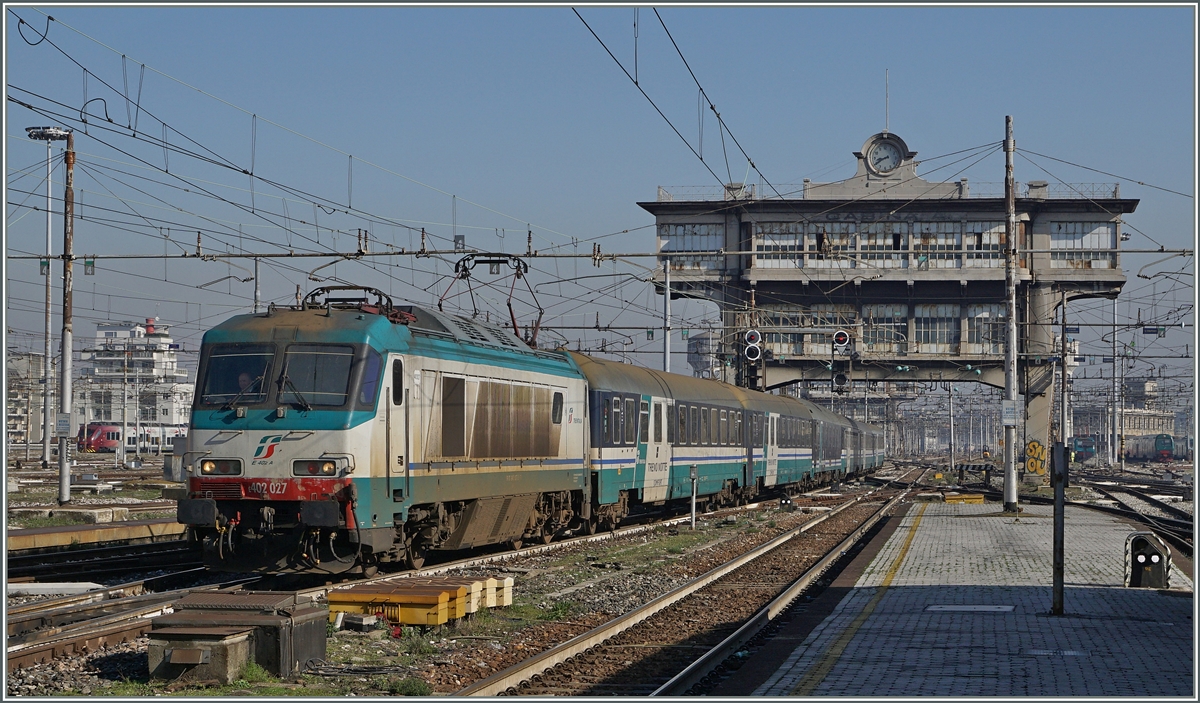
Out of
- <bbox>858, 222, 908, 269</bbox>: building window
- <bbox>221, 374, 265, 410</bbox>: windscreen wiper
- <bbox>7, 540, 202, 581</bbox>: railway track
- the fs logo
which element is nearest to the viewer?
the fs logo

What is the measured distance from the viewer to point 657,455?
31.8 meters

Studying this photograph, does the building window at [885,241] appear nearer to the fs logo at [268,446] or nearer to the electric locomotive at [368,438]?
the electric locomotive at [368,438]

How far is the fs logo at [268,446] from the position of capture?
646 inches

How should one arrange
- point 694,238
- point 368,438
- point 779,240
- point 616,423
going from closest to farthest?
point 368,438 < point 616,423 < point 779,240 < point 694,238

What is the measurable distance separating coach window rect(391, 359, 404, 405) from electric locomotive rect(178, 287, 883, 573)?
0.08 feet

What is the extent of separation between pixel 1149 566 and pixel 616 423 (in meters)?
11.9

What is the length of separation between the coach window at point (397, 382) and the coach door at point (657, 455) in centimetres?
1403

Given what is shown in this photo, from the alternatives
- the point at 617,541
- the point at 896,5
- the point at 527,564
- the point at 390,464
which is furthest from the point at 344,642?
the point at 617,541

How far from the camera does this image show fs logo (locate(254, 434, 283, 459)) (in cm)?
1641

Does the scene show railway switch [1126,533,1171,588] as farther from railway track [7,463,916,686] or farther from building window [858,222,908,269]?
building window [858,222,908,269]

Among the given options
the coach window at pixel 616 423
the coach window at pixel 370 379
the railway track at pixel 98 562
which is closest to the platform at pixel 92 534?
the railway track at pixel 98 562

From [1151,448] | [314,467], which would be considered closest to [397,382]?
[314,467]

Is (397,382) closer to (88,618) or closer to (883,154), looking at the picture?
(88,618)

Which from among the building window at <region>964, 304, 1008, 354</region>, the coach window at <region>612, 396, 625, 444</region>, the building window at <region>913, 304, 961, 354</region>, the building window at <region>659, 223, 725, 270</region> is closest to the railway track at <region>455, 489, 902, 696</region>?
the coach window at <region>612, 396, 625, 444</region>
